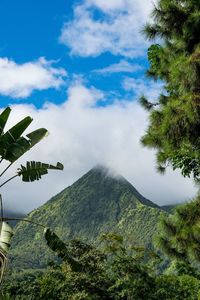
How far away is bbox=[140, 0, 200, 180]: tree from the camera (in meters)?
8.66

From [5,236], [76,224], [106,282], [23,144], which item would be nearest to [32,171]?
[23,144]

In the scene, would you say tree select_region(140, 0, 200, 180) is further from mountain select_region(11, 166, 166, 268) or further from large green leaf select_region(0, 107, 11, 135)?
mountain select_region(11, 166, 166, 268)

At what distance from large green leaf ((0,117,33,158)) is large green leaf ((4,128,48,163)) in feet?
0.20

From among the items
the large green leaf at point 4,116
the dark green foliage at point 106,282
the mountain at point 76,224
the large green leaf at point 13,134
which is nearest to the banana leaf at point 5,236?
the large green leaf at point 13,134

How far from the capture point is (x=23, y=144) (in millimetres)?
7719

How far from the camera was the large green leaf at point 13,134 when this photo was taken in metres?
7.51

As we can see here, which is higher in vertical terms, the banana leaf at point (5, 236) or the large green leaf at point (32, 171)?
the large green leaf at point (32, 171)

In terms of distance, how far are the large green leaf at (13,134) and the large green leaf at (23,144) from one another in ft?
0.20

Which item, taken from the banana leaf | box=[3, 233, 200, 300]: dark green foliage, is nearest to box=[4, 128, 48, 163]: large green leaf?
the banana leaf

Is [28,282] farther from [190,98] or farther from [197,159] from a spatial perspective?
[190,98]

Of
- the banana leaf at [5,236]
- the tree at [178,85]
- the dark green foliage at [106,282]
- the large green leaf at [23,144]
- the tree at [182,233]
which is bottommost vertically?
the dark green foliage at [106,282]

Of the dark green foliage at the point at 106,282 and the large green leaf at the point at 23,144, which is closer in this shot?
the large green leaf at the point at 23,144

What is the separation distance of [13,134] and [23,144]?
25cm

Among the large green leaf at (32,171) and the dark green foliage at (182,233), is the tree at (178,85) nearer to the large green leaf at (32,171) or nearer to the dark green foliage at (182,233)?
the dark green foliage at (182,233)
